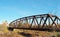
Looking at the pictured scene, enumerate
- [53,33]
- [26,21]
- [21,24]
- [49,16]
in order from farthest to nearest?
[21,24], [26,21], [49,16], [53,33]

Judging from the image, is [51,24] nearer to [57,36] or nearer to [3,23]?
[57,36]

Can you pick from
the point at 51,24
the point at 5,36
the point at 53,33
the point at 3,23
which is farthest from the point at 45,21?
the point at 3,23

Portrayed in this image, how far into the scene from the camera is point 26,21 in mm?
35438

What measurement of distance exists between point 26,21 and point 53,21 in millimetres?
9296

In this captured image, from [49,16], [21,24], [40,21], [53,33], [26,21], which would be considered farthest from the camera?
[21,24]

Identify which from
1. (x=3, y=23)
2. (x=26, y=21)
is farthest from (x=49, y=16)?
(x=3, y=23)

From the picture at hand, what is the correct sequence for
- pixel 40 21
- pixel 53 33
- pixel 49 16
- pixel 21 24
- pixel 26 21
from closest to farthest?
pixel 53 33
pixel 49 16
pixel 40 21
pixel 26 21
pixel 21 24

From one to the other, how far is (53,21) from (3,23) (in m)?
12.4

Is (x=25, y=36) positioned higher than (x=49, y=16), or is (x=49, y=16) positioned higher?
(x=49, y=16)

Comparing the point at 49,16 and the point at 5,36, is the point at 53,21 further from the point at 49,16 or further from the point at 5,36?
the point at 5,36

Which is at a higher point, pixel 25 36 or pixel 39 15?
pixel 39 15

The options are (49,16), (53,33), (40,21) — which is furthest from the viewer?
(40,21)

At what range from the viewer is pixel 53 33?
82.1ft

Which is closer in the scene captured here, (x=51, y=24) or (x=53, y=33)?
(x=53, y=33)
